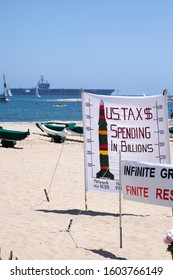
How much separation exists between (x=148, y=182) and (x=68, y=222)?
195cm

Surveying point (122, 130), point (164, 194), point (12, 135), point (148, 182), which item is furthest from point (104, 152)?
point (12, 135)

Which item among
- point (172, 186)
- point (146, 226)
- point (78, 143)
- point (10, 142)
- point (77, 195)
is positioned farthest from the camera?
point (78, 143)

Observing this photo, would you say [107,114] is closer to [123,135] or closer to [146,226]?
[123,135]

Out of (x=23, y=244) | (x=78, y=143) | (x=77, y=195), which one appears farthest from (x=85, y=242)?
(x=78, y=143)

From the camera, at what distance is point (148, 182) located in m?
9.47

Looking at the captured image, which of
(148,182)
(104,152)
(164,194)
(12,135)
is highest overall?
(104,152)

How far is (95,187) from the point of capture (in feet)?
37.2

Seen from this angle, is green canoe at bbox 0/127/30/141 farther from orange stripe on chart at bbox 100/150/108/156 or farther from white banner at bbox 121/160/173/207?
white banner at bbox 121/160/173/207

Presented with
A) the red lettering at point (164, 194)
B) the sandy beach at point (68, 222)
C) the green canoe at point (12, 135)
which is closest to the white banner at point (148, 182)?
the red lettering at point (164, 194)

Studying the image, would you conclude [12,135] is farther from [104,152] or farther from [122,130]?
[122,130]

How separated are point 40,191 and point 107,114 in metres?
3.97

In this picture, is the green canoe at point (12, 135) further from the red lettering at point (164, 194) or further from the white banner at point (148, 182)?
the red lettering at point (164, 194)

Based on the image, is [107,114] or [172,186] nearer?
[172,186]

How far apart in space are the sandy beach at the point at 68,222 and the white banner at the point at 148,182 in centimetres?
67
